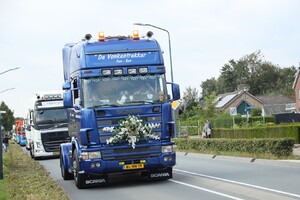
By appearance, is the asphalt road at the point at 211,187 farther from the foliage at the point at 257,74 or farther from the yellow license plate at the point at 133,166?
the foliage at the point at 257,74

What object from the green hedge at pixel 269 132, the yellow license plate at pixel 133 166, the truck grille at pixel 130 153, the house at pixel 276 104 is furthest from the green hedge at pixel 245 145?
the house at pixel 276 104

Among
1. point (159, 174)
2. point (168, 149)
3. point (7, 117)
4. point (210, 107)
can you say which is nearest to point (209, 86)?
point (7, 117)

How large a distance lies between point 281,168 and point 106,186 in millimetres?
6454

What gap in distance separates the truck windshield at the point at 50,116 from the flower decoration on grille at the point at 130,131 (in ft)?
52.6

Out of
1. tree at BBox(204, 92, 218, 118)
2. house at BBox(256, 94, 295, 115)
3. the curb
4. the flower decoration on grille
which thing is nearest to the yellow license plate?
the flower decoration on grille

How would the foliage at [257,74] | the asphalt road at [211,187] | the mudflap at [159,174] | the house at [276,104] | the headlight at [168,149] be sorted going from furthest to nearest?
the foliage at [257,74], the house at [276,104], the mudflap at [159,174], the headlight at [168,149], the asphalt road at [211,187]

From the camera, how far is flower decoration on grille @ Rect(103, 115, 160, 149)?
1377 centimetres

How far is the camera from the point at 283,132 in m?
34.1

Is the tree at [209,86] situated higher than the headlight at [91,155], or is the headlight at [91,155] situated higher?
the tree at [209,86]

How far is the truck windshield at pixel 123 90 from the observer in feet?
45.8

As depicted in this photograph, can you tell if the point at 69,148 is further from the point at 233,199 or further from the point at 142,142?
the point at 233,199

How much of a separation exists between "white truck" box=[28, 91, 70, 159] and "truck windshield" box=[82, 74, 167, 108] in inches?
611

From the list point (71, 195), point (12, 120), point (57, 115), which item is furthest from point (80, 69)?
point (12, 120)

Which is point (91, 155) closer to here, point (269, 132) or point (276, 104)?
point (269, 132)
